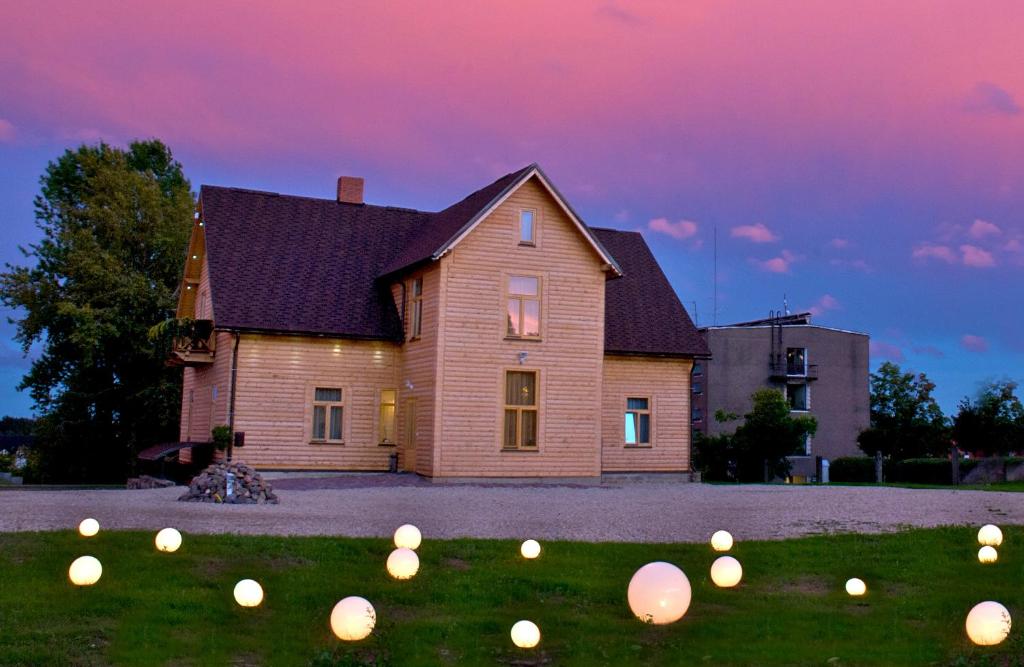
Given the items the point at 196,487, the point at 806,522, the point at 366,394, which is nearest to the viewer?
the point at 806,522

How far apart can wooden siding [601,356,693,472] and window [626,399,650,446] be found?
17cm

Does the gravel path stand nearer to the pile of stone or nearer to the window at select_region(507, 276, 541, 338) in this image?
the pile of stone

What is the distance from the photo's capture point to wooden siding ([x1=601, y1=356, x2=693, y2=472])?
1251 inches

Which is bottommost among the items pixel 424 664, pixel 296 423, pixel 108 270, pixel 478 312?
pixel 424 664

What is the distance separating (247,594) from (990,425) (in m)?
54.3

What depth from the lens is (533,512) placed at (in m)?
18.5

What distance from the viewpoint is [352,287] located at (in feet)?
102

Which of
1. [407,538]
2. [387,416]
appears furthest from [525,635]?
[387,416]

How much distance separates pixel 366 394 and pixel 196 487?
10368 millimetres

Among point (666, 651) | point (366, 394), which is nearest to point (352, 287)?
point (366, 394)

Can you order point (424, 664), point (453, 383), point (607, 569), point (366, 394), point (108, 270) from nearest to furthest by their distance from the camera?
point (424, 664), point (607, 569), point (453, 383), point (366, 394), point (108, 270)

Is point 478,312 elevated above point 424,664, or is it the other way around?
point 478,312

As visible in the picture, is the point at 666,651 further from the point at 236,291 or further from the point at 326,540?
the point at 236,291

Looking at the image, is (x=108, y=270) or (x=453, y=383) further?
(x=108, y=270)
